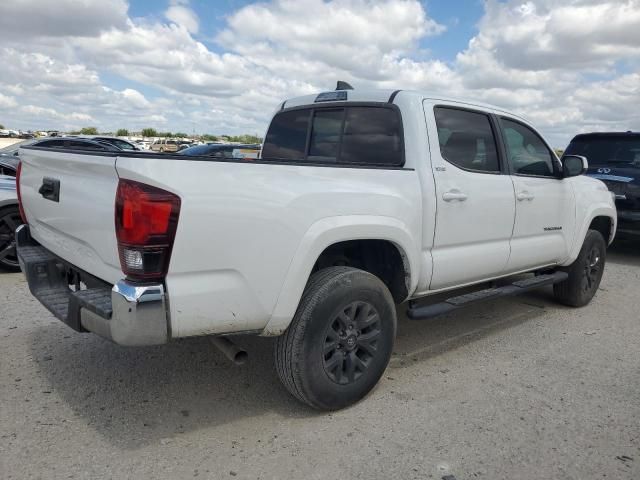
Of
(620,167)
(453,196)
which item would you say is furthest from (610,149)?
(453,196)

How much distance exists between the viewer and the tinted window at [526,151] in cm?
434

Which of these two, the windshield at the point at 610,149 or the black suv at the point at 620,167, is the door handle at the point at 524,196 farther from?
the windshield at the point at 610,149

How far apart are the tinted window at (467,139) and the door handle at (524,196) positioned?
0.88 feet

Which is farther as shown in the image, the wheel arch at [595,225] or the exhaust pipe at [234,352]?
the wheel arch at [595,225]

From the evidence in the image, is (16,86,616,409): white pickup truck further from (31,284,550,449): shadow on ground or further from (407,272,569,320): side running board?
(31,284,550,449): shadow on ground

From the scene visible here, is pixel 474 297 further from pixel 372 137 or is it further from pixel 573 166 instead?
pixel 573 166

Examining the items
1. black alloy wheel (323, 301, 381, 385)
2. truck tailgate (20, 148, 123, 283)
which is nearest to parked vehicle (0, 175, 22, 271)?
truck tailgate (20, 148, 123, 283)

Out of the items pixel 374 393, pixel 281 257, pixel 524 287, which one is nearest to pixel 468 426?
pixel 374 393

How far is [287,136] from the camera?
4449mm

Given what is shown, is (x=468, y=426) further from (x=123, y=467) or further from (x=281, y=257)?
(x=123, y=467)

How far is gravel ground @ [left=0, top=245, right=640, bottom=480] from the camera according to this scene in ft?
8.61

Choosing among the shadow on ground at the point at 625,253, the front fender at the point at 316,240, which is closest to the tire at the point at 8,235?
the front fender at the point at 316,240

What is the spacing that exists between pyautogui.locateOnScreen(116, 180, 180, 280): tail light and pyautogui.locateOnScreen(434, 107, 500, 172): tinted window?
203 cm

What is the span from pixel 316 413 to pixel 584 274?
3.59m
